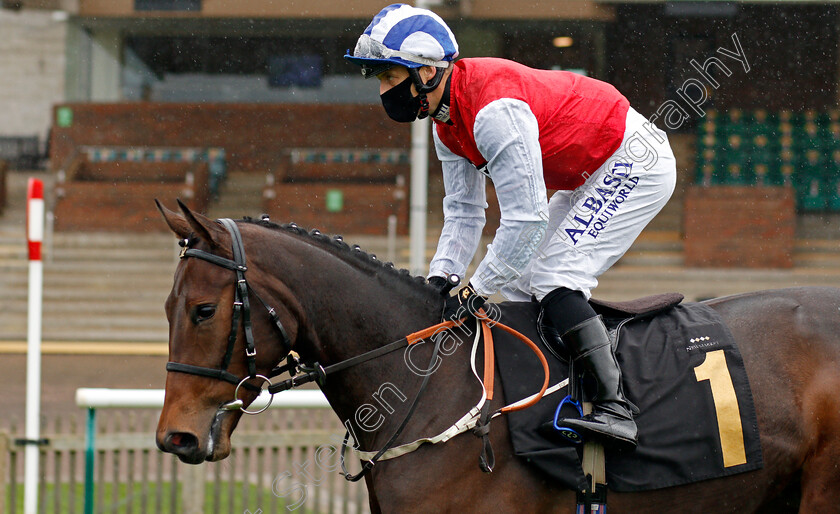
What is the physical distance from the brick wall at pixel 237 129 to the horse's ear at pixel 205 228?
11.4m

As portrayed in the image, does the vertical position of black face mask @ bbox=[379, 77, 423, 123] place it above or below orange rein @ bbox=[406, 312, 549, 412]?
above

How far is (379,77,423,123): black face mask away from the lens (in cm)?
248

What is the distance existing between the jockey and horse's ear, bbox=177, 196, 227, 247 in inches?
25.3

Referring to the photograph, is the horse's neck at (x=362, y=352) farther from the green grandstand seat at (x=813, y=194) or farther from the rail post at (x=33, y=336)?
the green grandstand seat at (x=813, y=194)

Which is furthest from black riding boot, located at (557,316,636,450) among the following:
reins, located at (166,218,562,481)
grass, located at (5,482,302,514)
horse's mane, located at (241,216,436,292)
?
grass, located at (5,482,302,514)

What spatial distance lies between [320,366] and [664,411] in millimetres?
1016

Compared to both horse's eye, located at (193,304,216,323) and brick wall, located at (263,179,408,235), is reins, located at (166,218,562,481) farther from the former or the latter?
brick wall, located at (263,179,408,235)

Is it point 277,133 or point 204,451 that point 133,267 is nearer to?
point 277,133

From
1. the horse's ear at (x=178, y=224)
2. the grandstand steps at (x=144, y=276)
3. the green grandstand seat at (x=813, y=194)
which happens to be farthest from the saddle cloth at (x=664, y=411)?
the green grandstand seat at (x=813, y=194)

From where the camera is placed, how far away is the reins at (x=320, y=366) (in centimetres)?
223

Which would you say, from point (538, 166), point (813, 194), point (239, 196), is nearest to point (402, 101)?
point (538, 166)

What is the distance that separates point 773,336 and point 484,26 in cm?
952

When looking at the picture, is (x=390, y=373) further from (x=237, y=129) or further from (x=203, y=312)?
(x=237, y=129)

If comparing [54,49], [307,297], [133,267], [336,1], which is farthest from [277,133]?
[307,297]
